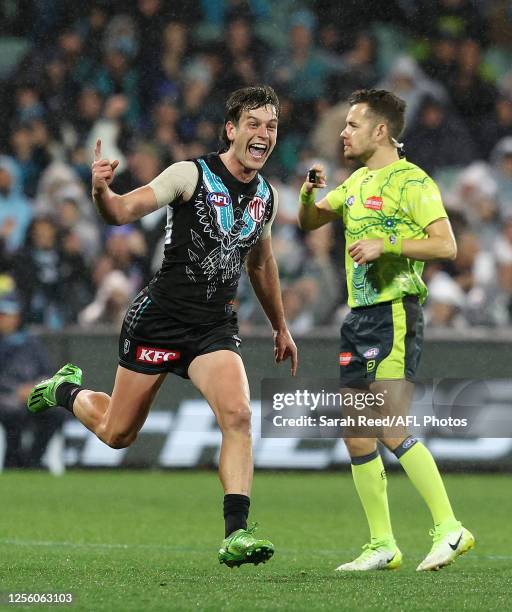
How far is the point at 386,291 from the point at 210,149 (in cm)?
827

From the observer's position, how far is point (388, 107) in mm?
6562

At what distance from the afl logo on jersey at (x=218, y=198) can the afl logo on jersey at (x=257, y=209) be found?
14 centimetres

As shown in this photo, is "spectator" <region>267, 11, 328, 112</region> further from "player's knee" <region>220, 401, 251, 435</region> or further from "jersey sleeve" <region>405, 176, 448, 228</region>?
"player's knee" <region>220, 401, 251, 435</region>

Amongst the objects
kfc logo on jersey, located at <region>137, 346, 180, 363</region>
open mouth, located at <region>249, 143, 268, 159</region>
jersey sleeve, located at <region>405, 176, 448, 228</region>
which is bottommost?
kfc logo on jersey, located at <region>137, 346, 180, 363</region>

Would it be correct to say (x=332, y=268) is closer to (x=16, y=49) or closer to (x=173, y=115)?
(x=173, y=115)

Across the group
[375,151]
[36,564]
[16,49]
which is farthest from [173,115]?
[36,564]

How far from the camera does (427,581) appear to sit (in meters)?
5.64

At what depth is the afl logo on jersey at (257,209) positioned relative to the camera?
618cm

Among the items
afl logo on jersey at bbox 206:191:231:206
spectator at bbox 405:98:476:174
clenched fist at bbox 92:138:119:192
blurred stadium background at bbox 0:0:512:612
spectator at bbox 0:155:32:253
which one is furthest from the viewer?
spectator at bbox 405:98:476:174

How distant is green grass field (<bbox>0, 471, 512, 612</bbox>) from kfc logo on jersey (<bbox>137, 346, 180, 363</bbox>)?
3.08 feet

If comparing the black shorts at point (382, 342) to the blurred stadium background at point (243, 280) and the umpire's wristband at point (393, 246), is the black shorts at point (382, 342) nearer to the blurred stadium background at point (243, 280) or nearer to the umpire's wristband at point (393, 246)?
the umpire's wristband at point (393, 246)

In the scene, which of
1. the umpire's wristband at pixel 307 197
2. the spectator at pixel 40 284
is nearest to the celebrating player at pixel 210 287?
the umpire's wristband at pixel 307 197

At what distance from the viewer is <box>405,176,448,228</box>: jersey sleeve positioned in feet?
20.6

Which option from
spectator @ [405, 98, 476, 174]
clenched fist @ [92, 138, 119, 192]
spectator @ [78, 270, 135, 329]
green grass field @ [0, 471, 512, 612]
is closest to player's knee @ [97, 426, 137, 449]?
green grass field @ [0, 471, 512, 612]
